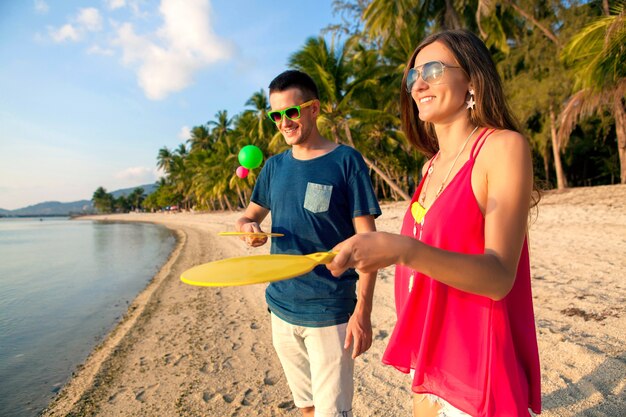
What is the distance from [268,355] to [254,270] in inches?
151

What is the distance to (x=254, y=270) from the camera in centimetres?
92

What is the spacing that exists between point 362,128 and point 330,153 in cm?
2058

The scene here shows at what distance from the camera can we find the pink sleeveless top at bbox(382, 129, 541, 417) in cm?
99

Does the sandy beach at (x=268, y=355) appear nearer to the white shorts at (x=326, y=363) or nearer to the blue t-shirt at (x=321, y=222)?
the blue t-shirt at (x=321, y=222)

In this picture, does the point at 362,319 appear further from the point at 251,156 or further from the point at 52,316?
the point at 52,316

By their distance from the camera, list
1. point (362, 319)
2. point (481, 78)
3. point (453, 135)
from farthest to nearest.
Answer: point (362, 319), point (453, 135), point (481, 78)

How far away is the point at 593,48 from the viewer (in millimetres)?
7949

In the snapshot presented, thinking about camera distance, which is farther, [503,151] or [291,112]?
[291,112]

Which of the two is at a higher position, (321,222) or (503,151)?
(503,151)

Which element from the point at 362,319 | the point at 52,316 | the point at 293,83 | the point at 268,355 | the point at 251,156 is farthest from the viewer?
the point at 251,156

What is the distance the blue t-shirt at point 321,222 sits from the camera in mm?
1802

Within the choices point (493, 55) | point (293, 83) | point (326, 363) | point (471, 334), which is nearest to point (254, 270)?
point (471, 334)

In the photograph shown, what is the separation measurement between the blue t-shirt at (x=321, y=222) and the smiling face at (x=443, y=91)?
62 cm

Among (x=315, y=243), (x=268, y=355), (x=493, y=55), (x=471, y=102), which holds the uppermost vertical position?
(x=493, y=55)
